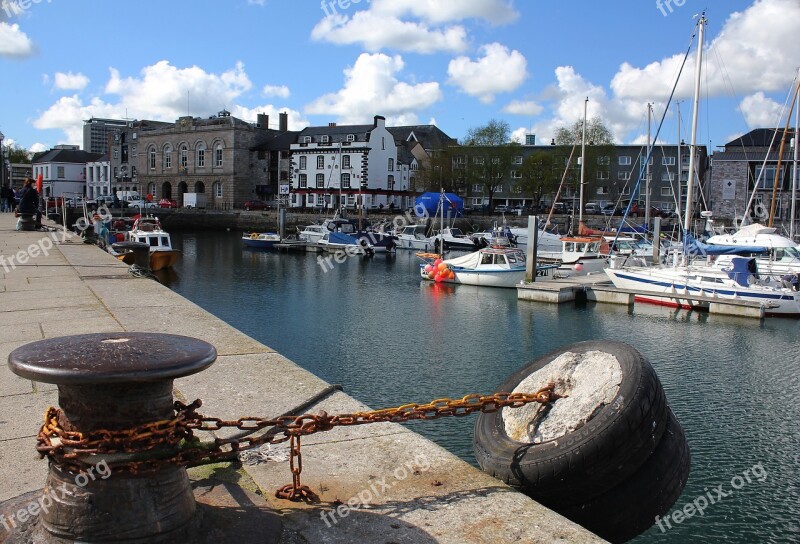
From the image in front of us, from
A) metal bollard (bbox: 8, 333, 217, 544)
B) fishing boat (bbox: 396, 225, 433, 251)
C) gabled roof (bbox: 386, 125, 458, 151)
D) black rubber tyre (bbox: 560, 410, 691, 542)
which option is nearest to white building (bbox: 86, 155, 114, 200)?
gabled roof (bbox: 386, 125, 458, 151)

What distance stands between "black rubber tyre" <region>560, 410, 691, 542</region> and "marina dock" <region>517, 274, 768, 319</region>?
24.2 m

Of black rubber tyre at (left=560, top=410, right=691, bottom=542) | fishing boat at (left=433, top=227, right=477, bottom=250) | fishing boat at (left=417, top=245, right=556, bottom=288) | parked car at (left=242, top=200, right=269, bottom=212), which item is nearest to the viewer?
black rubber tyre at (left=560, top=410, right=691, bottom=542)

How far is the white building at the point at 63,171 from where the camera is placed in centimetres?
12288

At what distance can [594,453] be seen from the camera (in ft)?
15.4

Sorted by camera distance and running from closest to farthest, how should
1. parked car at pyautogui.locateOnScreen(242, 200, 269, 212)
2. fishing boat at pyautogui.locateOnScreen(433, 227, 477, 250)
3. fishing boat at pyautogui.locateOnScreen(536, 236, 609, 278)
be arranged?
fishing boat at pyautogui.locateOnScreen(536, 236, 609, 278)
fishing boat at pyautogui.locateOnScreen(433, 227, 477, 250)
parked car at pyautogui.locateOnScreen(242, 200, 269, 212)

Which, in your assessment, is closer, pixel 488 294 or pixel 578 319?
pixel 578 319

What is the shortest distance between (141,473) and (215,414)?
2.22 metres

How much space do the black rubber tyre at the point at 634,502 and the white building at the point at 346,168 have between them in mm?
80870

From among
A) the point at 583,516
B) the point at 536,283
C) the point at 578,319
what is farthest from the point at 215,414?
the point at 536,283

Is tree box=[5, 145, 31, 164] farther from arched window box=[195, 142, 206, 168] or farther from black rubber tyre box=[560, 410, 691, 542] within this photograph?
black rubber tyre box=[560, 410, 691, 542]

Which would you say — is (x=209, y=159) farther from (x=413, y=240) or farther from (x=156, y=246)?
(x=156, y=246)

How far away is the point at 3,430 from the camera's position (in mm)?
5152

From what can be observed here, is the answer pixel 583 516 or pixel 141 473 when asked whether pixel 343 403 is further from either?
pixel 141 473

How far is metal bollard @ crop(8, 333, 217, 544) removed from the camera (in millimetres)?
3246
